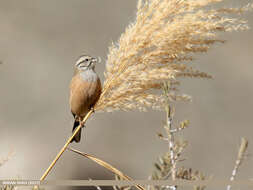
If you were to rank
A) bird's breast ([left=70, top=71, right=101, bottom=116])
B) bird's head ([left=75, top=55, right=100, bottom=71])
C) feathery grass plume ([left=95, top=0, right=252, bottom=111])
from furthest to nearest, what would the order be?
1. bird's head ([left=75, top=55, right=100, bottom=71])
2. bird's breast ([left=70, top=71, right=101, bottom=116])
3. feathery grass plume ([left=95, top=0, right=252, bottom=111])

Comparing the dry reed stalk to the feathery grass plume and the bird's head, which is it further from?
the bird's head

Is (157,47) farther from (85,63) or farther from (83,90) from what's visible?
(85,63)

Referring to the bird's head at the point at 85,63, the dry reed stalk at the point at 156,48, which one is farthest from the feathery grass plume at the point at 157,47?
the bird's head at the point at 85,63

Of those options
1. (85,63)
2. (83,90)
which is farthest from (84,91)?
(85,63)

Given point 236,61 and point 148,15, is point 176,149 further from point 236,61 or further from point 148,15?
point 236,61

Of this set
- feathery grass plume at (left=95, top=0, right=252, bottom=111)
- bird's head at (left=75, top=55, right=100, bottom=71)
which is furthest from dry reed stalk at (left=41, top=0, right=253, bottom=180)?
bird's head at (left=75, top=55, right=100, bottom=71)

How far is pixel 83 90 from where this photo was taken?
7.26ft

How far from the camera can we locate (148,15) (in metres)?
1.68

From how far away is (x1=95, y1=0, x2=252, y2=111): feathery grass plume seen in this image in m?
1.59

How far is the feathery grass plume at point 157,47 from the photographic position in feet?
5.23

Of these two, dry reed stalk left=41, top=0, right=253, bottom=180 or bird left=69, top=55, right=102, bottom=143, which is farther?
bird left=69, top=55, right=102, bottom=143

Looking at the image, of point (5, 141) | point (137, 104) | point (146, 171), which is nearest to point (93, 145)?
point (146, 171)

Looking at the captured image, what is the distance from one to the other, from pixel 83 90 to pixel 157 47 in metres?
0.66

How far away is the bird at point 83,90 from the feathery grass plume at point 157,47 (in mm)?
194
